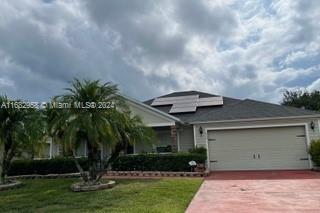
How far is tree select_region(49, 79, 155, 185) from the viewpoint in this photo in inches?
468

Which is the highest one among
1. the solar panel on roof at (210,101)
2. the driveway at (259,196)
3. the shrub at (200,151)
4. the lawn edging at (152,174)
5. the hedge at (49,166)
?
the solar panel on roof at (210,101)

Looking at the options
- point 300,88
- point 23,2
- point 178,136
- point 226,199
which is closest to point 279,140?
point 178,136

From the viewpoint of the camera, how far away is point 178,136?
2041 cm

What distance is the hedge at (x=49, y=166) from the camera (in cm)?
1803

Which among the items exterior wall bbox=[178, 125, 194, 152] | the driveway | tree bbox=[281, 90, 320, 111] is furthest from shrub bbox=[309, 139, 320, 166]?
tree bbox=[281, 90, 320, 111]

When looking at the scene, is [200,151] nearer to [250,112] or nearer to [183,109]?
[250,112]

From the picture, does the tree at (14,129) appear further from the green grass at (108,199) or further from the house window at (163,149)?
the house window at (163,149)

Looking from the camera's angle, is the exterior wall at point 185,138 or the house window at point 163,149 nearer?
the exterior wall at point 185,138

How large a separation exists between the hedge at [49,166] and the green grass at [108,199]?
5.23 m

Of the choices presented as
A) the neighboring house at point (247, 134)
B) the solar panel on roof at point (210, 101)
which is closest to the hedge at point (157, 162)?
the neighboring house at point (247, 134)

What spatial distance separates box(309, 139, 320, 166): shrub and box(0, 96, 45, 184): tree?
13830 mm

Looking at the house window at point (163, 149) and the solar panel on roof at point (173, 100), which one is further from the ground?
the solar panel on roof at point (173, 100)

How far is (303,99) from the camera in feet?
139

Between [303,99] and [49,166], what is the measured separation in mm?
35756
